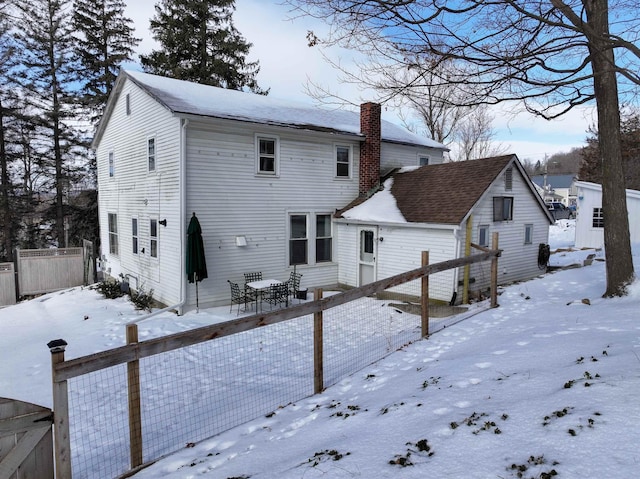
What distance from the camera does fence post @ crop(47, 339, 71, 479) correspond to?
3301 mm

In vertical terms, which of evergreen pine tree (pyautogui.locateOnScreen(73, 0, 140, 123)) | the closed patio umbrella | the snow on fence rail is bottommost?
the snow on fence rail

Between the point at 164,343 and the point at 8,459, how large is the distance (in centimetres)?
140

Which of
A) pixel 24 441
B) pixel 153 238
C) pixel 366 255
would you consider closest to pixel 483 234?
pixel 366 255

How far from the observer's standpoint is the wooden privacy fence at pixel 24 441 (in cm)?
296

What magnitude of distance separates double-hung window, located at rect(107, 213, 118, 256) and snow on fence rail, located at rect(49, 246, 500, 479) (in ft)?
32.0

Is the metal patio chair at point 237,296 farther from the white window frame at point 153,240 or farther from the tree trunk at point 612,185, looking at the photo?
the tree trunk at point 612,185

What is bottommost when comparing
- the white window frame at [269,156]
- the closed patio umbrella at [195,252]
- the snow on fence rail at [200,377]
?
the snow on fence rail at [200,377]

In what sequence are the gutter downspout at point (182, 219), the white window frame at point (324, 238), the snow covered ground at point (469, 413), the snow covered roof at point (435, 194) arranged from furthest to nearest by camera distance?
the white window frame at point (324, 238) → the snow covered roof at point (435, 194) → the gutter downspout at point (182, 219) → the snow covered ground at point (469, 413)

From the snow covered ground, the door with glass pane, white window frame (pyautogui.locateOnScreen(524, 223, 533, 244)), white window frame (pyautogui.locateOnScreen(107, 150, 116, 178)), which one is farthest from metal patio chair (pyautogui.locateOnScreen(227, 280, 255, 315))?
white window frame (pyautogui.locateOnScreen(524, 223, 533, 244))

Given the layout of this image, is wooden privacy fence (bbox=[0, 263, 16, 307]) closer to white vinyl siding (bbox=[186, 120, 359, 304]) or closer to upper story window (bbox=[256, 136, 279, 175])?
white vinyl siding (bbox=[186, 120, 359, 304])

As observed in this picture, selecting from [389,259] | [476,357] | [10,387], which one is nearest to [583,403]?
[476,357]

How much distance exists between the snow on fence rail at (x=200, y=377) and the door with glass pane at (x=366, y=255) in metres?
3.72

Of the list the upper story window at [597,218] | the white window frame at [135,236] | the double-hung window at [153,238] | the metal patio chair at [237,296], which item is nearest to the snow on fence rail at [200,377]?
the metal patio chair at [237,296]

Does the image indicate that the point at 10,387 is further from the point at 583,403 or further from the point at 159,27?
the point at 159,27
